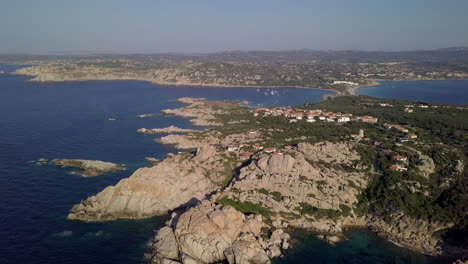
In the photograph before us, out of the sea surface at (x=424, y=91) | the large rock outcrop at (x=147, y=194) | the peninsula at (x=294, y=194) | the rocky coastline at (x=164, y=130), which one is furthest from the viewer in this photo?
the sea surface at (x=424, y=91)

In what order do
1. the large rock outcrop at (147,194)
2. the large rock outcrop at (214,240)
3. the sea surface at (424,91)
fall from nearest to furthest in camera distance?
1. the large rock outcrop at (214,240)
2. the large rock outcrop at (147,194)
3. the sea surface at (424,91)

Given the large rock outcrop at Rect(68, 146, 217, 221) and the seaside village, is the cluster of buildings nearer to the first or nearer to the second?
the seaside village

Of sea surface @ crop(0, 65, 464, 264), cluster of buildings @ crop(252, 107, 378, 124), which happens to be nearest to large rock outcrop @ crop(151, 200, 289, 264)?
sea surface @ crop(0, 65, 464, 264)

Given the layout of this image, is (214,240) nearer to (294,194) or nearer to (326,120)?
(294,194)

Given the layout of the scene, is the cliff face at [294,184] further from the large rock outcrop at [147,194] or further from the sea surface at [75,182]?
the large rock outcrop at [147,194]

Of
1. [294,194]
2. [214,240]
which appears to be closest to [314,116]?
[294,194]

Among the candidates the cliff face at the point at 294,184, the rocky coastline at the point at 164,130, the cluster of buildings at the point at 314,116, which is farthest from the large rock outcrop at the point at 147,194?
the cluster of buildings at the point at 314,116

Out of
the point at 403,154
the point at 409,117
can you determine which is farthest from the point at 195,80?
the point at 403,154
